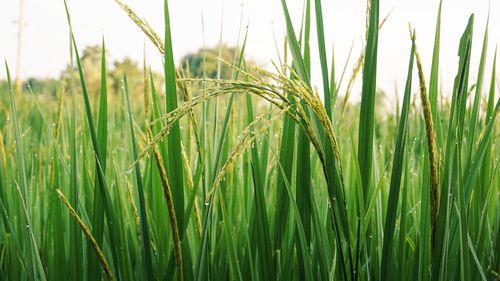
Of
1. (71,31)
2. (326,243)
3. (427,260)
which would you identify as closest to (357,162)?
(326,243)

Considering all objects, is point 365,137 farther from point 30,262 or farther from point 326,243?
point 30,262

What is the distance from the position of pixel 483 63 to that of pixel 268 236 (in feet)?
1.79

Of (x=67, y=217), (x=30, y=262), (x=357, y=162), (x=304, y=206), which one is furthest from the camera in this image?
(x=67, y=217)

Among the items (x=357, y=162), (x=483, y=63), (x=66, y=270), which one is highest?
(x=483, y=63)

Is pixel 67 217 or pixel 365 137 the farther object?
pixel 67 217

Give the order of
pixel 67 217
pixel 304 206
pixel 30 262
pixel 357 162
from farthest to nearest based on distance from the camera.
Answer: pixel 67 217, pixel 30 262, pixel 304 206, pixel 357 162

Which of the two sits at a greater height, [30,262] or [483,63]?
[483,63]

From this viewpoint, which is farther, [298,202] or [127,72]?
[127,72]

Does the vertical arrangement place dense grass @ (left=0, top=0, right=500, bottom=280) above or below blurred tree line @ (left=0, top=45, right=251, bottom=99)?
below

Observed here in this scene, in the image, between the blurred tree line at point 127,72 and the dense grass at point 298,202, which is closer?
the dense grass at point 298,202

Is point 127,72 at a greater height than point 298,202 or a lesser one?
greater

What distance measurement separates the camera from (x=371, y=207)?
1136mm

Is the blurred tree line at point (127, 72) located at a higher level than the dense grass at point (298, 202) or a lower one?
higher

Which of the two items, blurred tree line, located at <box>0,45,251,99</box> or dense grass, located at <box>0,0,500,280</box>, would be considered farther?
blurred tree line, located at <box>0,45,251,99</box>
